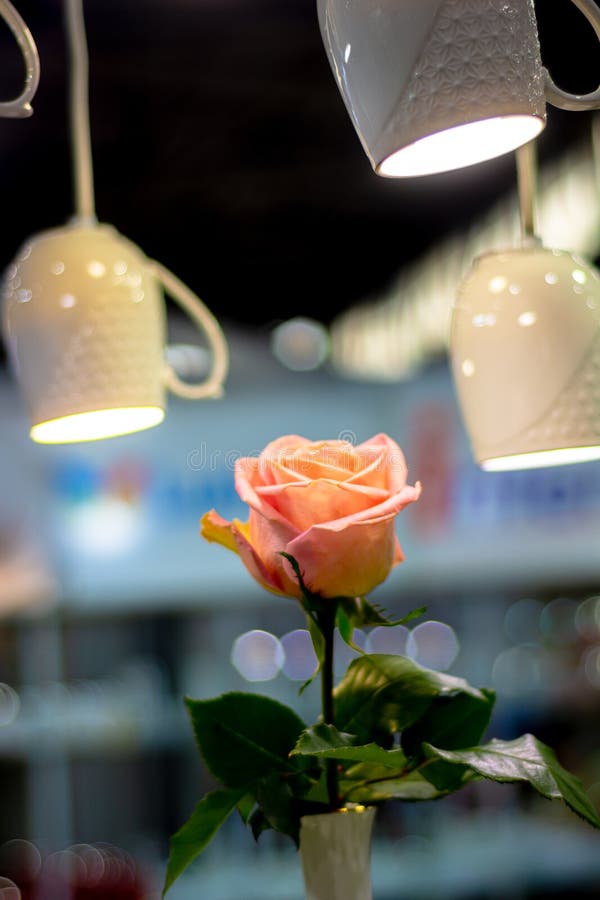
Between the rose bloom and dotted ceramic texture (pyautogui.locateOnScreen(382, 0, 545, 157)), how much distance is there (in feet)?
0.62

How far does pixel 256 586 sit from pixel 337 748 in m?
3.67

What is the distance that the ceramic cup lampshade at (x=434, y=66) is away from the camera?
0.64 meters

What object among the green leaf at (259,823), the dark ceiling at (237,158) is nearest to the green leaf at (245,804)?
the green leaf at (259,823)

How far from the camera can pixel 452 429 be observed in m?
4.38

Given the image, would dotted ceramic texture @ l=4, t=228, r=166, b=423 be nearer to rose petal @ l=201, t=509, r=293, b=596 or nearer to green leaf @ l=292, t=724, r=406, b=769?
rose petal @ l=201, t=509, r=293, b=596

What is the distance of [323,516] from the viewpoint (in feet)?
2.14

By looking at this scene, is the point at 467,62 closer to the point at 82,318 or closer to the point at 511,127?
the point at 511,127

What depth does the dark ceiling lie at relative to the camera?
6.84 feet

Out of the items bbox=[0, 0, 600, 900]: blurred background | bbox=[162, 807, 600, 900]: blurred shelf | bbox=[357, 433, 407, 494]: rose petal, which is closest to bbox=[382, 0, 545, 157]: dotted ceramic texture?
bbox=[357, 433, 407, 494]: rose petal

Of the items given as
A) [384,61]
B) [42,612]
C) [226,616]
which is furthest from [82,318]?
[226,616]

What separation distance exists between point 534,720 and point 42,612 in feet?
5.78

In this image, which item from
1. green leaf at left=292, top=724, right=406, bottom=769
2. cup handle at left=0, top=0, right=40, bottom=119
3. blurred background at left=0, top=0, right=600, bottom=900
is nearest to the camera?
green leaf at left=292, top=724, right=406, bottom=769

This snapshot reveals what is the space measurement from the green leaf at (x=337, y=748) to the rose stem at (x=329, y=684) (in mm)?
28

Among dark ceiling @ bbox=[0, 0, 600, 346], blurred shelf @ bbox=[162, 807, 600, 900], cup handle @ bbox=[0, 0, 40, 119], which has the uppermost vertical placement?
dark ceiling @ bbox=[0, 0, 600, 346]
